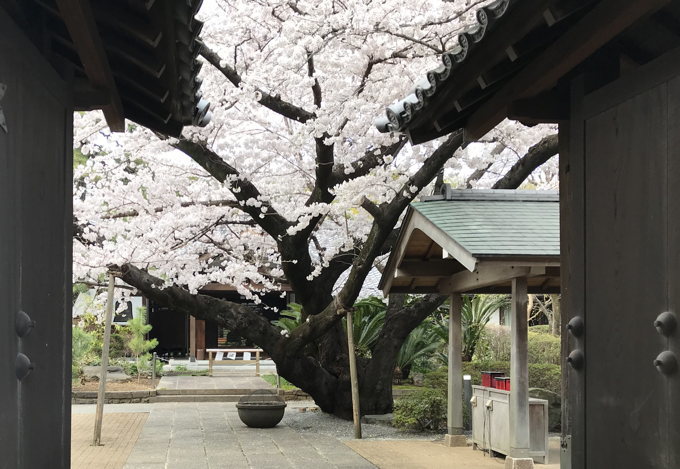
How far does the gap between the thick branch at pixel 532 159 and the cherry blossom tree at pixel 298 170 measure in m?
0.03

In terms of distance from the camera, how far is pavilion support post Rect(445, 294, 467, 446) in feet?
35.9

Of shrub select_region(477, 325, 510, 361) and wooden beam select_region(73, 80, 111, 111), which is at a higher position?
wooden beam select_region(73, 80, 111, 111)

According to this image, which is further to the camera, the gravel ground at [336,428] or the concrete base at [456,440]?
the gravel ground at [336,428]

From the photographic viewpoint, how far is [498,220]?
9.37 metres

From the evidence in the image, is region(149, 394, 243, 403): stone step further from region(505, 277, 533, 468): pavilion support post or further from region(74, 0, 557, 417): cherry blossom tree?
region(505, 277, 533, 468): pavilion support post

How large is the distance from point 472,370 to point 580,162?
1212 centimetres

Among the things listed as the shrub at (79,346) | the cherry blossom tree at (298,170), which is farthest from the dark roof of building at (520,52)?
the shrub at (79,346)

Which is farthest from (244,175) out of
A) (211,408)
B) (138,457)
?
(211,408)

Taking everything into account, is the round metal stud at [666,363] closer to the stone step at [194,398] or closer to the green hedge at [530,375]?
the green hedge at [530,375]

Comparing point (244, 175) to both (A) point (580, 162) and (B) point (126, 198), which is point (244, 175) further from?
(A) point (580, 162)

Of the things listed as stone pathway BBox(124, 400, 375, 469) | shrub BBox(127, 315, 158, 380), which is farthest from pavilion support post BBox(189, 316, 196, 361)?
stone pathway BBox(124, 400, 375, 469)

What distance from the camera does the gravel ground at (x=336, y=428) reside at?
12352mm

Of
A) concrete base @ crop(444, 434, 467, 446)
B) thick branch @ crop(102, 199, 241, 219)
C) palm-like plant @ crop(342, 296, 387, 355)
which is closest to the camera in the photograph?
concrete base @ crop(444, 434, 467, 446)

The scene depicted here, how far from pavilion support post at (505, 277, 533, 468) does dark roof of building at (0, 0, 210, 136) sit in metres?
5.07
